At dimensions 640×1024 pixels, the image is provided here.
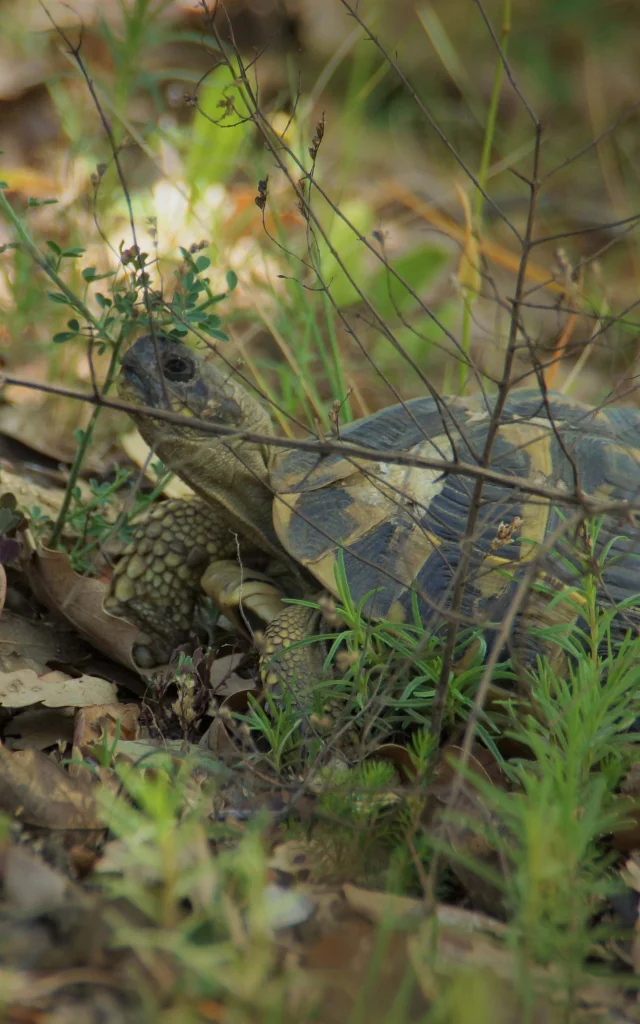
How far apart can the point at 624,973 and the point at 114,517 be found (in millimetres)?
2533

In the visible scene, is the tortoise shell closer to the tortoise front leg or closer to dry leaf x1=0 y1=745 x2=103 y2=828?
the tortoise front leg

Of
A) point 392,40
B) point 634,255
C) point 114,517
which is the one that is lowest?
point 114,517

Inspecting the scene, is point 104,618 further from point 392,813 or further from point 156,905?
point 156,905

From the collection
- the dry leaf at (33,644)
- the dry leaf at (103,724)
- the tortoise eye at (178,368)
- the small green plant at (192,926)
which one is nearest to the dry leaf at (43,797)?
the dry leaf at (103,724)

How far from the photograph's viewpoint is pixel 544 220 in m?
8.20

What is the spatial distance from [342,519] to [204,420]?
0.57 m

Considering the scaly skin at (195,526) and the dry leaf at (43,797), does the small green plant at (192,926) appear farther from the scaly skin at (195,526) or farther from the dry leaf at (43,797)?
the scaly skin at (195,526)

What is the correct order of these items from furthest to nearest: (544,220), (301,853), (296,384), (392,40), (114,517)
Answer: (392,40) → (544,220) → (296,384) → (114,517) → (301,853)

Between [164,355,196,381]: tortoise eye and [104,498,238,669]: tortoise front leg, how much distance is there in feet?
1.79

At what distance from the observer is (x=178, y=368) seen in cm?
320

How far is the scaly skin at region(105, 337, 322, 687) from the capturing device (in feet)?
10.2

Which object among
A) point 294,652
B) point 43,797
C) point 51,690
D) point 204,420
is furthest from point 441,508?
point 43,797

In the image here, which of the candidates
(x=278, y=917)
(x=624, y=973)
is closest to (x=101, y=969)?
(x=278, y=917)

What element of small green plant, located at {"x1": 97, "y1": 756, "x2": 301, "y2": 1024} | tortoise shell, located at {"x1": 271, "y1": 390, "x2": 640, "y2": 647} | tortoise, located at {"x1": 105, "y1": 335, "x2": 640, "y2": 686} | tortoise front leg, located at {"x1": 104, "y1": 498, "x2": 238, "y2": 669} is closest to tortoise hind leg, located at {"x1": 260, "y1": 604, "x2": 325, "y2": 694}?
tortoise, located at {"x1": 105, "y1": 335, "x2": 640, "y2": 686}
